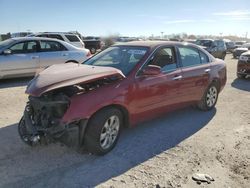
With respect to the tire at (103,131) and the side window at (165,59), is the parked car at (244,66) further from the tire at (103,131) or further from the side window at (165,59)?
Result: the tire at (103,131)

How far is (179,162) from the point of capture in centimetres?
423

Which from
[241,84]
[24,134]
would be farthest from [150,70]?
[241,84]

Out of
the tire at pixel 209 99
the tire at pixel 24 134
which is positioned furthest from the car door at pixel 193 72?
the tire at pixel 24 134

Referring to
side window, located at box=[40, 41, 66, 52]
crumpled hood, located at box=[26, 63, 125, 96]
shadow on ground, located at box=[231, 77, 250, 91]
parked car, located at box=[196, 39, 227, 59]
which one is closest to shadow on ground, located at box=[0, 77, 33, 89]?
side window, located at box=[40, 41, 66, 52]

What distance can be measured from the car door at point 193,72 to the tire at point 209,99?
0.22 meters

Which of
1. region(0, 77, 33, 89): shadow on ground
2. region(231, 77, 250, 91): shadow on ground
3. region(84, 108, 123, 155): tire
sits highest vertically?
region(84, 108, 123, 155): tire

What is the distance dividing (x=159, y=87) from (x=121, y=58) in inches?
35.4

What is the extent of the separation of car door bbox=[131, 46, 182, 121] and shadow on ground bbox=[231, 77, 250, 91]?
522 cm

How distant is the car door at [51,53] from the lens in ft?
34.4

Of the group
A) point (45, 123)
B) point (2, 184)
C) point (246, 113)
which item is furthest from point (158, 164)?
point (246, 113)

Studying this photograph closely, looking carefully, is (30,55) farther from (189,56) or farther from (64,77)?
→ (64,77)

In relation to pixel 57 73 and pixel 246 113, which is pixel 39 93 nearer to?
pixel 57 73

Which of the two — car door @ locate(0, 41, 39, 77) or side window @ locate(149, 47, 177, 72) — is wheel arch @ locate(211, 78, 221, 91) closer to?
side window @ locate(149, 47, 177, 72)

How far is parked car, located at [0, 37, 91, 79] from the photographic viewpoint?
31.7ft
